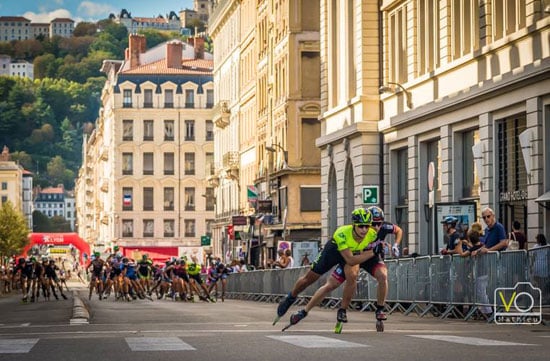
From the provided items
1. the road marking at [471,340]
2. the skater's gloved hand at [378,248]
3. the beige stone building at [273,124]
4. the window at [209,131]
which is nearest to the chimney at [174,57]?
the window at [209,131]

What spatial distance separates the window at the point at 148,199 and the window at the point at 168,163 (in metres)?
2.20

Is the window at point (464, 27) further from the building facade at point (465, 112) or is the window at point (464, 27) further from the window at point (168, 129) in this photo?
the window at point (168, 129)

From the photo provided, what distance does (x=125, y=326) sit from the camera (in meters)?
25.8

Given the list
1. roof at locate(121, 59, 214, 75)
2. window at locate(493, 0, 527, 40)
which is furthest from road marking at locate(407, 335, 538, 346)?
roof at locate(121, 59, 214, 75)

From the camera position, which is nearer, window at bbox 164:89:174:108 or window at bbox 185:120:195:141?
window at bbox 164:89:174:108

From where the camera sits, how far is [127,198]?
486 feet

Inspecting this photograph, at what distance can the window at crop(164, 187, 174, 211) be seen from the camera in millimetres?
149000

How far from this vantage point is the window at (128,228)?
489ft

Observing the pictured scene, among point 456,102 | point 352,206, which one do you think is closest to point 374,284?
point 456,102

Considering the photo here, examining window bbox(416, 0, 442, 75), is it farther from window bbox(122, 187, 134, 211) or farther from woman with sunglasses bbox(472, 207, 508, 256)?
window bbox(122, 187, 134, 211)

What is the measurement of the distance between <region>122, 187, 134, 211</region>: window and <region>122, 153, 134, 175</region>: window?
155 cm

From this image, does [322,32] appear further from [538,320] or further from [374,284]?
[538,320]

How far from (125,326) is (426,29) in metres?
24.3

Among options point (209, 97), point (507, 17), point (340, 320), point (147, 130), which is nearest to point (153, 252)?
point (147, 130)
